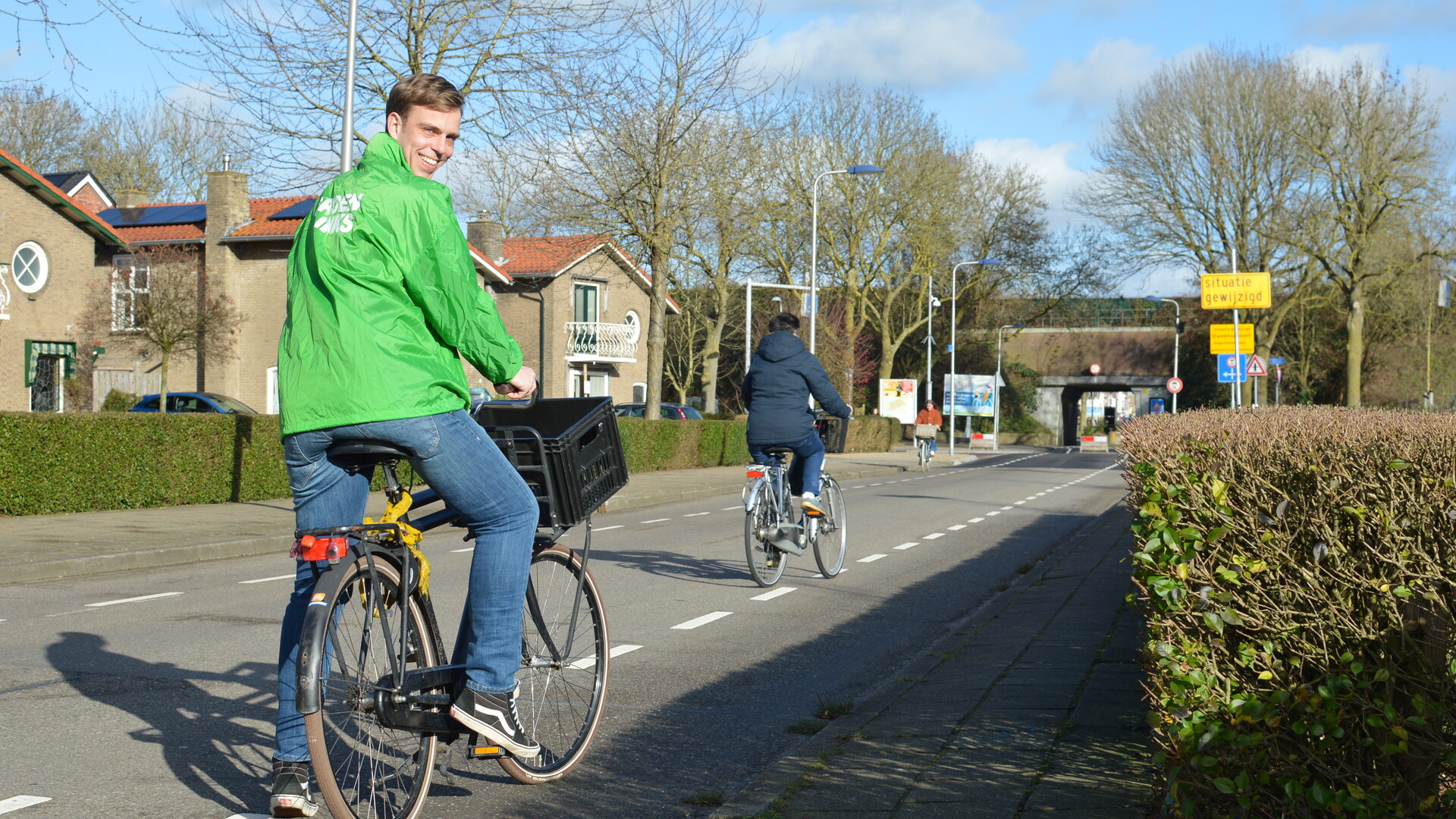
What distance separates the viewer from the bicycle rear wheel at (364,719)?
132 inches

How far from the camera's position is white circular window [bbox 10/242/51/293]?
28.1 m

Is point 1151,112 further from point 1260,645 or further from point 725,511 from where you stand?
point 1260,645

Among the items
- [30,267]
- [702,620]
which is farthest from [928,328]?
[702,620]

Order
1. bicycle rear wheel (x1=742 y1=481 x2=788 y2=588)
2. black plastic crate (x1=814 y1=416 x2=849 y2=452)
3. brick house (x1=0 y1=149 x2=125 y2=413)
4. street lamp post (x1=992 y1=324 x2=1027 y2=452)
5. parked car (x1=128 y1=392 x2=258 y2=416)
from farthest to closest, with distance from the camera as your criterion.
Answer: street lamp post (x1=992 y1=324 x2=1027 y2=452) < parked car (x1=128 y1=392 x2=258 y2=416) < brick house (x1=0 y1=149 x2=125 y2=413) < black plastic crate (x1=814 y1=416 x2=849 y2=452) < bicycle rear wheel (x1=742 y1=481 x2=788 y2=588)

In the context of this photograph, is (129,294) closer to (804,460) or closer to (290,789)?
(804,460)

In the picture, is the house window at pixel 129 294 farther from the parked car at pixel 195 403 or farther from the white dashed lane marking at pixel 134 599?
the white dashed lane marking at pixel 134 599

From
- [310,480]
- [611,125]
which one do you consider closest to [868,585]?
[310,480]

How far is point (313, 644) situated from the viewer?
3.26 meters

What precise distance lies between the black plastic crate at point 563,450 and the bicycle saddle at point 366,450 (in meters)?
0.52

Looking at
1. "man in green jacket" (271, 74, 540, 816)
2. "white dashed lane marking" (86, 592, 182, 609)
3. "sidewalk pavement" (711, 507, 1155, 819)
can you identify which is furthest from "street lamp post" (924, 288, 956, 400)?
"man in green jacket" (271, 74, 540, 816)

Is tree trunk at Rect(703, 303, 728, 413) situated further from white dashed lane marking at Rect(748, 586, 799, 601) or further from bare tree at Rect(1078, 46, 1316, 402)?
white dashed lane marking at Rect(748, 586, 799, 601)

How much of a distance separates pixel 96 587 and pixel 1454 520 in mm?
9298

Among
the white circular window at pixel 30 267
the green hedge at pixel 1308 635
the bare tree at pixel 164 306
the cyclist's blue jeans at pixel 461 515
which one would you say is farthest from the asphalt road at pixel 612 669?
the white circular window at pixel 30 267

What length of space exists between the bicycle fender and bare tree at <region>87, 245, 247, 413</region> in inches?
955
